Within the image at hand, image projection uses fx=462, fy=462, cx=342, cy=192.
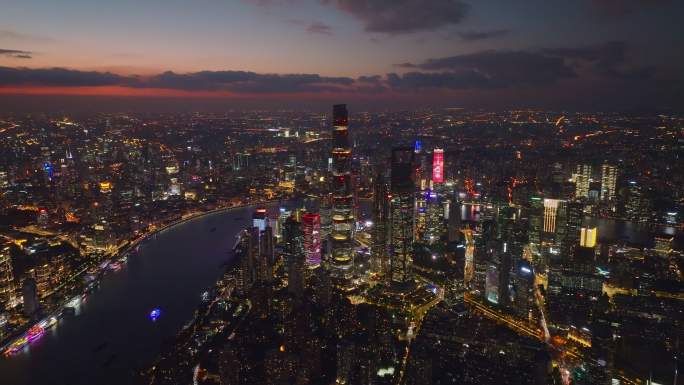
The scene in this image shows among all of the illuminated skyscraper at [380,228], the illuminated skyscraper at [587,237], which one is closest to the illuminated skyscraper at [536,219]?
the illuminated skyscraper at [587,237]

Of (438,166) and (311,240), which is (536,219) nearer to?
(438,166)

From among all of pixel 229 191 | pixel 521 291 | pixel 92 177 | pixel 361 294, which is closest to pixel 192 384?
pixel 361 294

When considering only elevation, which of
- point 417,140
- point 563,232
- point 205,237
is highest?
point 417,140

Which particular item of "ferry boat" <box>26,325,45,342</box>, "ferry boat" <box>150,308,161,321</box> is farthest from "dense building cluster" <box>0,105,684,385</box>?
"ferry boat" <box>150,308,161,321</box>

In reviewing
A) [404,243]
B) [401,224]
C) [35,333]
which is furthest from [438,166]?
[35,333]

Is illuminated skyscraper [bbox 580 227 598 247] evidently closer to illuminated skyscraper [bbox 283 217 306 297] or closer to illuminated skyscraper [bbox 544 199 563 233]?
illuminated skyscraper [bbox 544 199 563 233]

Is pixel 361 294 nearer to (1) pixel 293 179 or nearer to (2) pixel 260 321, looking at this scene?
(2) pixel 260 321

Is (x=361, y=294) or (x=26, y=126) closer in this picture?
(x=361, y=294)

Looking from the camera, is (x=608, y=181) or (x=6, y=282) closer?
(x=6, y=282)
